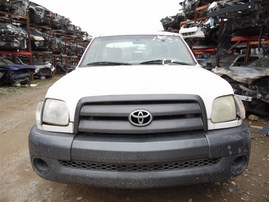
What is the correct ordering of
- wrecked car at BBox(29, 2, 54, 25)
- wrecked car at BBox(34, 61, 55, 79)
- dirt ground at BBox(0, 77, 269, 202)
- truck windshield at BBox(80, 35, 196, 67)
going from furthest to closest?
wrecked car at BBox(34, 61, 55, 79) < wrecked car at BBox(29, 2, 54, 25) < truck windshield at BBox(80, 35, 196, 67) < dirt ground at BBox(0, 77, 269, 202)

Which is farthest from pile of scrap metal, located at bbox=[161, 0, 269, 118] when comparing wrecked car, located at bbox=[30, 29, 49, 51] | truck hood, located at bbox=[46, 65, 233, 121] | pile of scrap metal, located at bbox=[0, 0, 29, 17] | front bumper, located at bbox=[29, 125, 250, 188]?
wrecked car, located at bbox=[30, 29, 49, 51]

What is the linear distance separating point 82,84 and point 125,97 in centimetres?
47

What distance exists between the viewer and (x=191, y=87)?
206 cm

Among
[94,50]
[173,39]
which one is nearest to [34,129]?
[94,50]

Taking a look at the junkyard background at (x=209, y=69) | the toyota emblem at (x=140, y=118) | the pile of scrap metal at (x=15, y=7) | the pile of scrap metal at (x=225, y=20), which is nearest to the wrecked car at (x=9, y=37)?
the junkyard background at (x=209, y=69)

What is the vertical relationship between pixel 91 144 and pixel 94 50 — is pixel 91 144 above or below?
→ below

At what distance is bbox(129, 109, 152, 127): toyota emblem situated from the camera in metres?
1.89

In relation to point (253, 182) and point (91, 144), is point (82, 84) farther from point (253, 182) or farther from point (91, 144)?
point (253, 182)

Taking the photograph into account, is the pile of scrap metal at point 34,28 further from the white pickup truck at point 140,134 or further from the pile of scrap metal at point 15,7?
the white pickup truck at point 140,134

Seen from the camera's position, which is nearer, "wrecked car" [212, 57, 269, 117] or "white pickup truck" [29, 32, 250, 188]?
"white pickup truck" [29, 32, 250, 188]

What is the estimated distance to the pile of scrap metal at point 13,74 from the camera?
9872 millimetres

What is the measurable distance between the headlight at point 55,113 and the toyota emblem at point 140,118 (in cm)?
52

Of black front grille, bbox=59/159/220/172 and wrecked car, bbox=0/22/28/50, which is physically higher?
wrecked car, bbox=0/22/28/50

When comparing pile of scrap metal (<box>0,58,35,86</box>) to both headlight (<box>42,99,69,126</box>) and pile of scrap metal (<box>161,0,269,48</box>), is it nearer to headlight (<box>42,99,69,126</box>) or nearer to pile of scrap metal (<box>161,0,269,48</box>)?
pile of scrap metal (<box>161,0,269,48</box>)
